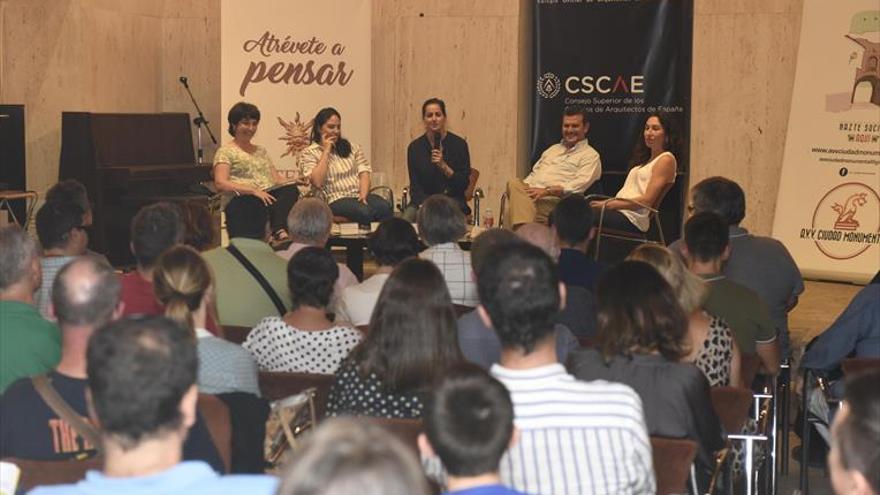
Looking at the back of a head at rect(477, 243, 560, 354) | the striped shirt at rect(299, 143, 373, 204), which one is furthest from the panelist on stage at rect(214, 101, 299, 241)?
the back of a head at rect(477, 243, 560, 354)

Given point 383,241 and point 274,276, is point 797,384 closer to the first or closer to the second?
point 383,241

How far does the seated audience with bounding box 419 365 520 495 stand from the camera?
2.43m

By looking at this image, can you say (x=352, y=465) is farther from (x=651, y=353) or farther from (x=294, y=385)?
(x=294, y=385)

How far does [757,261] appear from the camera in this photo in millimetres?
6094

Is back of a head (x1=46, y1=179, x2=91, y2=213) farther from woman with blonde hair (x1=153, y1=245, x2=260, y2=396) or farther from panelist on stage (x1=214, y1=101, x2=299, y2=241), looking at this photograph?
panelist on stage (x1=214, y1=101, x2=299, y2=241)

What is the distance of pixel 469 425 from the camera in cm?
244

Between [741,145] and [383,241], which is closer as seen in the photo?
[383,241]

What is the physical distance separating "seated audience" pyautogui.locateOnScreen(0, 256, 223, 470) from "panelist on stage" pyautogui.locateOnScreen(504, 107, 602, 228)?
21.5ft

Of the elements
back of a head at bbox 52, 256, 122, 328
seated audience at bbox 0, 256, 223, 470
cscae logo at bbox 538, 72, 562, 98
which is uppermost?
cscae logo at bbox 538, 72, 562, 98

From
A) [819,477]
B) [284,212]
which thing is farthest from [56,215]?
[284,212]

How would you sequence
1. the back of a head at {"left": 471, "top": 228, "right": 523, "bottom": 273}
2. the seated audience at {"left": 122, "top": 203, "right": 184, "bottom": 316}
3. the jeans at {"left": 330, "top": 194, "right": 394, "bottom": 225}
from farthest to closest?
the jeans at {"left": 330, "top": 194, "right": 394, "bottom": 225}
the back of a head at {"left": 471, "top": 228, "right": 523, "bottom": 273}
the seated audience at {"left": 122, "top": 203, "right": 184, "bottom": 316}

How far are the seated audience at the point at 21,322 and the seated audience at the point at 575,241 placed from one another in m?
2.39

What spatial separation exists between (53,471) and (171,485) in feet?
2.78

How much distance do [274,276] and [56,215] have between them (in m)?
0.89
